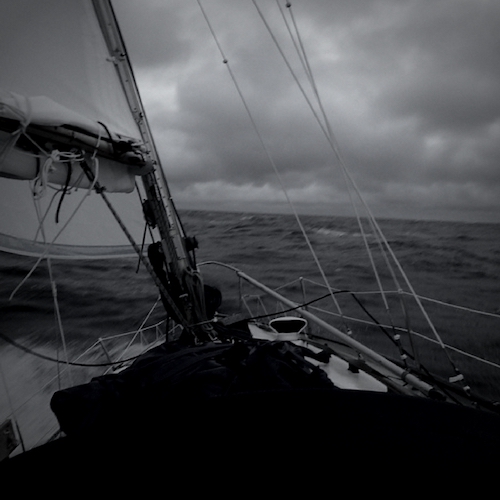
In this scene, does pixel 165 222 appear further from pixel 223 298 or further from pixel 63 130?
pixel 223 298

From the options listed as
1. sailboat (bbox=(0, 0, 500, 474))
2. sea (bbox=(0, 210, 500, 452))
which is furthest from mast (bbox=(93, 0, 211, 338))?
sea (bbox=(0, 210, 500, 452))

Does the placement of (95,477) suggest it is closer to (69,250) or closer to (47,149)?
(47,149)

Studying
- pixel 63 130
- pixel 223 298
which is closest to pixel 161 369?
pixel 63 130

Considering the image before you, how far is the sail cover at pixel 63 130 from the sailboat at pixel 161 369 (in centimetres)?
1

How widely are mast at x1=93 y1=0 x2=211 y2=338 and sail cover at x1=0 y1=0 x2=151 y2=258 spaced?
9 centimetres

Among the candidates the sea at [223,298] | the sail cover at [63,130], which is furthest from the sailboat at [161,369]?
the sea at [223,298]

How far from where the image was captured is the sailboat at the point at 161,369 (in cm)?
101

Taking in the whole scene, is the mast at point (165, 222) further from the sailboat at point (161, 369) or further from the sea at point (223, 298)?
the sea at point (223, 298)

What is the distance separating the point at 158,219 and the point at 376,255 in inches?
509

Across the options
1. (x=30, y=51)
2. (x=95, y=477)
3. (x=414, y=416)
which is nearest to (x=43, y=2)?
(x=30, y=51)

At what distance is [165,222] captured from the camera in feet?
9.84

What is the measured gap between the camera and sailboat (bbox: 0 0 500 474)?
101cm

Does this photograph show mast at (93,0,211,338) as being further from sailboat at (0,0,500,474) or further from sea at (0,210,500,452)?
sea at (0,210,500,452)

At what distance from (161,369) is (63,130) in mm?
1492
